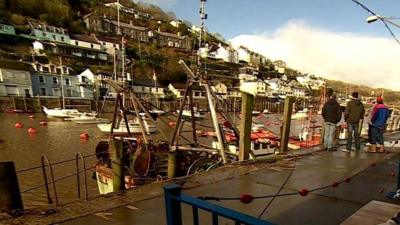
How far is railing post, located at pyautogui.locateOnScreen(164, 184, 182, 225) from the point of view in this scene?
7.64 feet

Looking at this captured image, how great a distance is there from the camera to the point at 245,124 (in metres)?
9.34

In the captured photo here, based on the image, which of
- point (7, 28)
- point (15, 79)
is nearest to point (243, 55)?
point (7, 28)

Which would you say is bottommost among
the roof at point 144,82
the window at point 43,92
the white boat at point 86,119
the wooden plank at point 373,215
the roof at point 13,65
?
the white boat at point 86,119

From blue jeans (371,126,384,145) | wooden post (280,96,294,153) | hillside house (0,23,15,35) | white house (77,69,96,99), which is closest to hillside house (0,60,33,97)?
white house (77,69,96,99)

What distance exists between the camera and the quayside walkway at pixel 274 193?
16.4 feet

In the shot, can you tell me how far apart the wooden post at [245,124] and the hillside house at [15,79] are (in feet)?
209

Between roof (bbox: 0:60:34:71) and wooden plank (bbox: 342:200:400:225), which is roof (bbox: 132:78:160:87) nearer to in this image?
roof (bbox: 0:60:34:71)

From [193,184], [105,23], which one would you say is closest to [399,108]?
[193,184]

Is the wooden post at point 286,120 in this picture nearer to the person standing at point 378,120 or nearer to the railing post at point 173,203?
the person standing at point 378,120

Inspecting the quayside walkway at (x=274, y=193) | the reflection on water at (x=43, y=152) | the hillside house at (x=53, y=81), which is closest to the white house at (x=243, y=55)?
the hillside house at (x=53, y=81)

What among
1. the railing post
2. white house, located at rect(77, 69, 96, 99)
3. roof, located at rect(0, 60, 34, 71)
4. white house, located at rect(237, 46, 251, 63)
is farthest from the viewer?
white house, located at rect(237, 46, 251, 63)

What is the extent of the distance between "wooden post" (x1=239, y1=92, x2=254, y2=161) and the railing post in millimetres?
7056

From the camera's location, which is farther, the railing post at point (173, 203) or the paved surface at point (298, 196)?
the paved surface at point (298, 196)

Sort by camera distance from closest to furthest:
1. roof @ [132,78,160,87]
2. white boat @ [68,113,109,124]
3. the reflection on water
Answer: the reflection on water → white boat @ [68,113,109,124] → roof @ [132,78,160,87]
